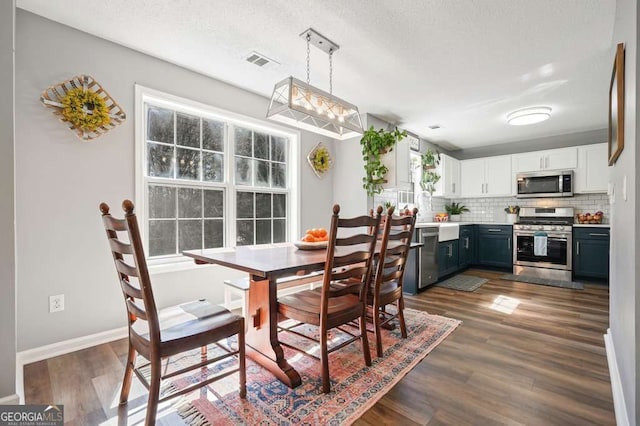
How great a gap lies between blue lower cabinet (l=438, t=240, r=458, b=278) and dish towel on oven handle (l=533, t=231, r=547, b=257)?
1.28 metres

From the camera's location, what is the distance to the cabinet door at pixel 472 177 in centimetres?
586

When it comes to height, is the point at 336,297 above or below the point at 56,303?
above

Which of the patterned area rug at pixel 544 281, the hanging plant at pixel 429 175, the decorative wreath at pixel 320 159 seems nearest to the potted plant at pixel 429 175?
the hanging plant at pixel 429 175

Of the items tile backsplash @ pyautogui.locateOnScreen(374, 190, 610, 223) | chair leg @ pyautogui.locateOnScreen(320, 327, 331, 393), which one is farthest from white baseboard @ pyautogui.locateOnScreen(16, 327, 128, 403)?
tile backsplash @ pyautogui.locateOnScreen(374, 190, 610, 223)

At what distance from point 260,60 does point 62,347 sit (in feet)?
9.40

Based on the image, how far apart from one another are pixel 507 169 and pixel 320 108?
475 centimetres

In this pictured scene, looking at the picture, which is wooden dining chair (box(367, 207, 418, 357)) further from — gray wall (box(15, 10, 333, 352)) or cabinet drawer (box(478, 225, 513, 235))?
cabinet drawer (box(478, 225, 513, 235))

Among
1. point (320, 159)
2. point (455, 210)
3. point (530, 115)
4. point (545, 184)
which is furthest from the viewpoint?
point (455, 210)

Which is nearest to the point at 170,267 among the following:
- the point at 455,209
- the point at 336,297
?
the point at 336,297

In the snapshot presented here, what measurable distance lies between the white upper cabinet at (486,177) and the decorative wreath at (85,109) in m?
5.98

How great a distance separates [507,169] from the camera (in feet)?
18.2

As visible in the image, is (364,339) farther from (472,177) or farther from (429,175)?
(472,177)

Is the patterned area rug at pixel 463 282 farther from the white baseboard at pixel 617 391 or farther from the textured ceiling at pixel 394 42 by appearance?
the textured ceiling at pixel 394 42

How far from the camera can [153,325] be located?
134 centimetres
